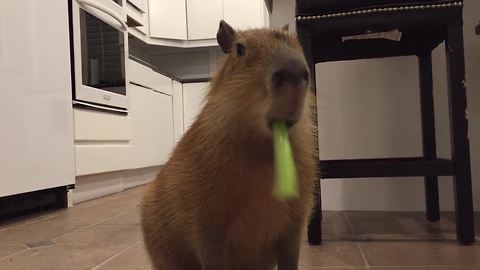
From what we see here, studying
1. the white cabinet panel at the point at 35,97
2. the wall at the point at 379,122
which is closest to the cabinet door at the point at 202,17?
the white cabinet panel at the point at 35,97

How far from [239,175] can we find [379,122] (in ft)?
5.09

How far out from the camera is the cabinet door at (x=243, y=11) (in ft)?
17.3

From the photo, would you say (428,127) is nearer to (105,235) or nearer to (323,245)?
(323,245)

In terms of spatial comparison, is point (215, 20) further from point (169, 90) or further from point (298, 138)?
point (298, 138)

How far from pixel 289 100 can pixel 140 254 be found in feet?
3.37

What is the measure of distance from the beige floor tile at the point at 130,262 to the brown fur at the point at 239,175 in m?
0.48

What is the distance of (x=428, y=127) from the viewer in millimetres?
2010

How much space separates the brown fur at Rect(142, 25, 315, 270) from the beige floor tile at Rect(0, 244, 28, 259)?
37.4 inches

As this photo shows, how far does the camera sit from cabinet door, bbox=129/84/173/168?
399 centimetres

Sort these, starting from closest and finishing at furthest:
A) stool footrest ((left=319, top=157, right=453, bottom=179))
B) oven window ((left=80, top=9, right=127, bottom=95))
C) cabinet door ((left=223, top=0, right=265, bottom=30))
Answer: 1. stool footrest ((left=319, top=157, right=453, bottom=179))
2. oven window ((left=80, top=9, right=127, bottom=95))
3. cabinet door ((left=223, top=0, right=265, bottom=30))

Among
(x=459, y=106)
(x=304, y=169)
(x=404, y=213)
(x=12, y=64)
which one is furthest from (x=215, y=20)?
(x=304, y=169)

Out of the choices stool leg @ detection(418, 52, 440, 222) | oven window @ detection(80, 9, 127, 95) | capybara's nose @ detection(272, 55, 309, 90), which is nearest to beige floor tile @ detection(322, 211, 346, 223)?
stool leg @ detection(418, 52, 440, 222)

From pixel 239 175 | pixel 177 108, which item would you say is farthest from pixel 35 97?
pixel 177 108

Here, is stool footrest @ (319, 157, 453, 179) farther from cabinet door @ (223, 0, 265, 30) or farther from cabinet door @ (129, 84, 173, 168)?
cabinet door @ (223, 0, 265, 30)
